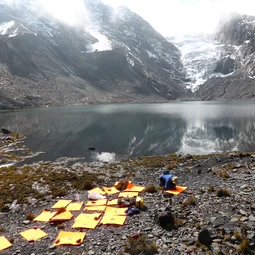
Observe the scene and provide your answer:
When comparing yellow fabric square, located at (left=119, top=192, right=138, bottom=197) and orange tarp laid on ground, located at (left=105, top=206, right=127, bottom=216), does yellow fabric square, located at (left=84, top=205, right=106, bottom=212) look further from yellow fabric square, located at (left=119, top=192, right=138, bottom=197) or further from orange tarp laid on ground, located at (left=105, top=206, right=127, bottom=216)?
yellow fabric square, located at (left=119, top=192, right=138, bottom=197)

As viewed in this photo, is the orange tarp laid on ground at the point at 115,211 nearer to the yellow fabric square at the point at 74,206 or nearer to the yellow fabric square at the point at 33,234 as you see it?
the yellow fabric square at the point at 74,206

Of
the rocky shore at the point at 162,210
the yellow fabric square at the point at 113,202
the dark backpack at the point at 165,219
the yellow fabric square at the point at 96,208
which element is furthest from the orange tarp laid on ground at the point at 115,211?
the dark backpack at the point at 165,219

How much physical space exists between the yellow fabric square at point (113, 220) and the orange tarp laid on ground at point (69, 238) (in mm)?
1603

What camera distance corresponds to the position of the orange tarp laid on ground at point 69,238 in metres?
13.7

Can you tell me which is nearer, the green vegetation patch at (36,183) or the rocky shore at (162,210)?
the rocky shore at (162,210)

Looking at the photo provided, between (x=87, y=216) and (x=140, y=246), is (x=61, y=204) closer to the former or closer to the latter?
(x=87, y=216)

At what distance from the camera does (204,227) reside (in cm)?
1348

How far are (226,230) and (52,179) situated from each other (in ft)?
63.8

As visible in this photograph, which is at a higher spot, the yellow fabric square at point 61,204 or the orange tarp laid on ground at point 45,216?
the orange tarp laid on ground at point 45,216

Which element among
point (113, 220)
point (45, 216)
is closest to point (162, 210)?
point (113, 220)

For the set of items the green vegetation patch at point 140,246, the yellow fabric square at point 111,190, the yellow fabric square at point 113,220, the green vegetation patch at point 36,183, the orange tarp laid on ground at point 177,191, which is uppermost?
the green vegetation patch at point 140,246

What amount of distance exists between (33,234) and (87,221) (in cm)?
297

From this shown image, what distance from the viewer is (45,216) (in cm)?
1747

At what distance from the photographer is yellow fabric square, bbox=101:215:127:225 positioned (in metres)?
15.5
